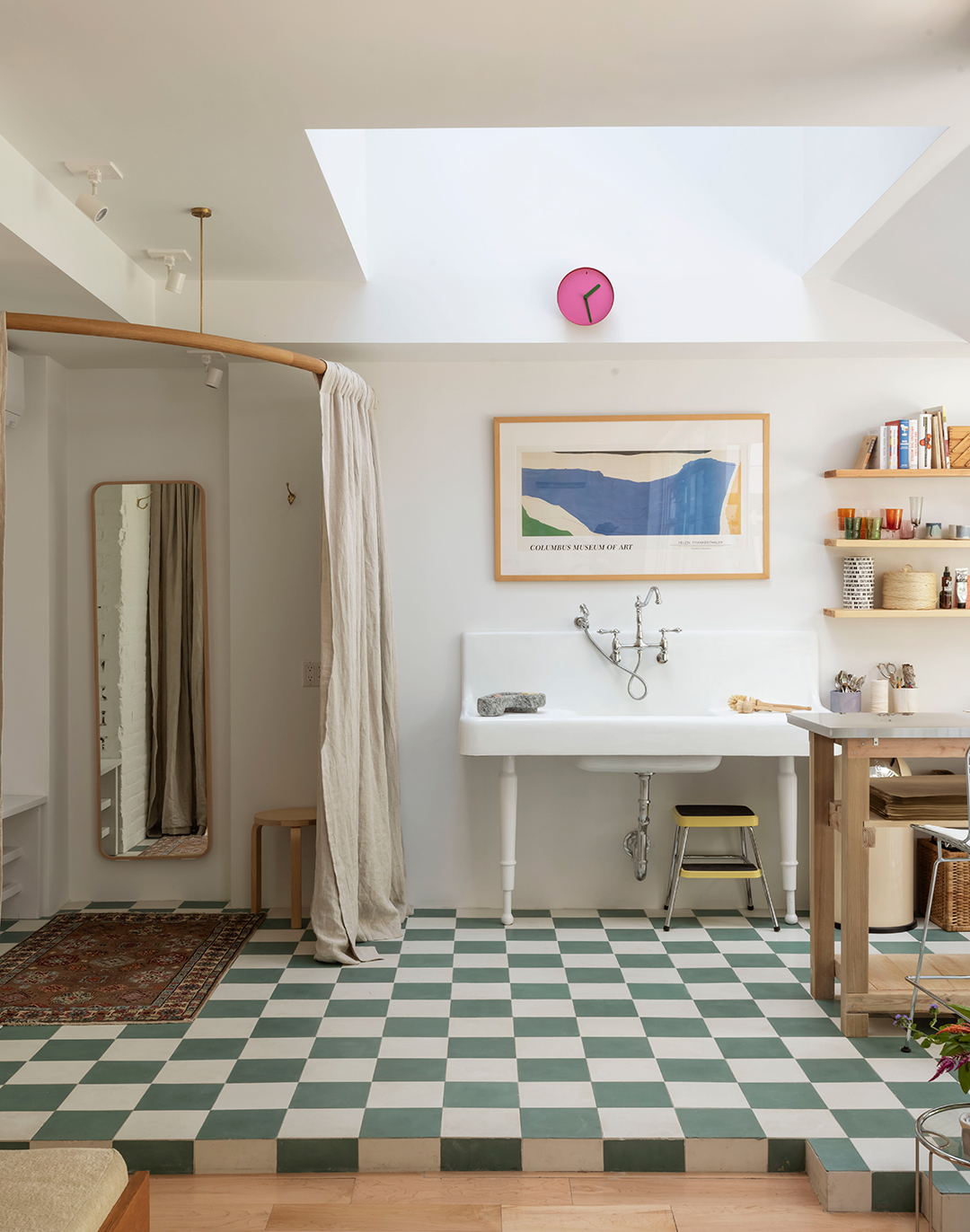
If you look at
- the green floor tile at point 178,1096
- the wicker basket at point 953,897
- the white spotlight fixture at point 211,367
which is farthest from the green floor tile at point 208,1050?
the wicker basket at point 953,897

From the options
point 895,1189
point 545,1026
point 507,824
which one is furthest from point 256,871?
point 895,1189

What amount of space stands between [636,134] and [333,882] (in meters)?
3.27

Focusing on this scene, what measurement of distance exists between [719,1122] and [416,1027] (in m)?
1.00

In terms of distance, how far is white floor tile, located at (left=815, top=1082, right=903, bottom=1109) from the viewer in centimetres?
254

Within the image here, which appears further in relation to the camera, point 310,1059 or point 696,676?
point 696,676

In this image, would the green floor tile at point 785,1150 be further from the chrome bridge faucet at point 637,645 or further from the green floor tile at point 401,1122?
the chrome bridge faucet at point 637,645

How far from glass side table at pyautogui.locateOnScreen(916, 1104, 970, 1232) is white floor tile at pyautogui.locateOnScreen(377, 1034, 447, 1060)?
4.44 ft

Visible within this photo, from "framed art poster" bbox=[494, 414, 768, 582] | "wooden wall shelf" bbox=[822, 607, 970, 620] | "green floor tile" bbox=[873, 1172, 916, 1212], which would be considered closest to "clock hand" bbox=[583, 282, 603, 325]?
"framed art poster" bbox=[494, 414, 768, 582]

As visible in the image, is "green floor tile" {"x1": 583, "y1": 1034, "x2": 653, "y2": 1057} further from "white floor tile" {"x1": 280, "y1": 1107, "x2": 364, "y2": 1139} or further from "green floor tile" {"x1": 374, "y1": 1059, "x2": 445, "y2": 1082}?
"white floor tile" {"x1": 280, "y1": 1107, "x2": 364, "y2": 1139}

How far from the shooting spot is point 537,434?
4.22m

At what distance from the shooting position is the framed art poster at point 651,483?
4.21 m

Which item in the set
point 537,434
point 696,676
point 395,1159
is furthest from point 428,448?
point 395,1159

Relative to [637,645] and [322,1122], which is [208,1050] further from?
[637,645]

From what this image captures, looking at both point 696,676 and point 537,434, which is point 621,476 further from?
point 696,676
